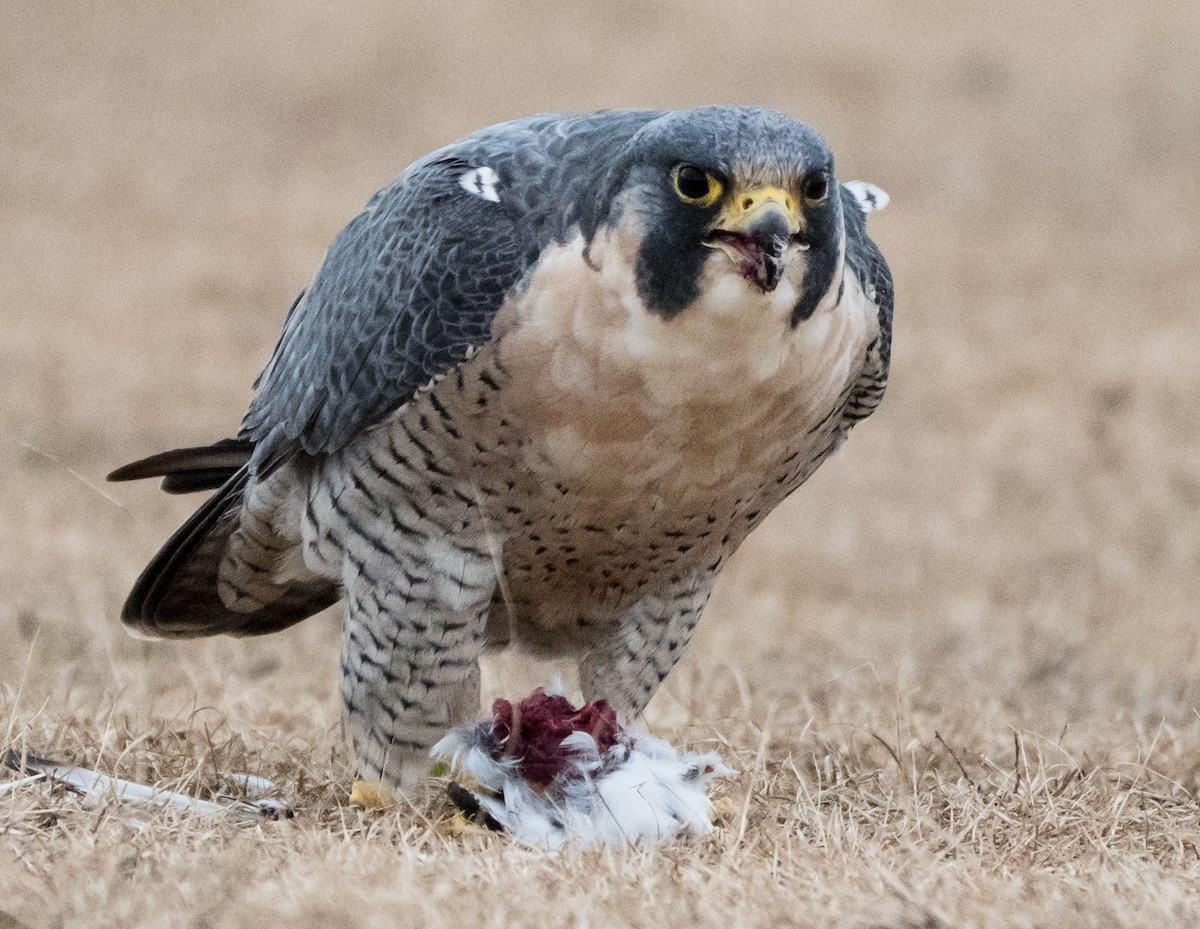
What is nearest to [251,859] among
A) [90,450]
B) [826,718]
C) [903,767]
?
[903,767]

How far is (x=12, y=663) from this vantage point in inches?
199

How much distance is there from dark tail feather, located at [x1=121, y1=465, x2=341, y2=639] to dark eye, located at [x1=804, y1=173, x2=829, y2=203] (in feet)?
5.12

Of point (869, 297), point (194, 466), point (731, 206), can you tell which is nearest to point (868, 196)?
point (869, 297)

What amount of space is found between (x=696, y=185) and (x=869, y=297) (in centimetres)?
62

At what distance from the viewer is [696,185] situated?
9.84 feet

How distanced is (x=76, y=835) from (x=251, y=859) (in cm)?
32

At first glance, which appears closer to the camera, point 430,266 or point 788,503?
point 430,266

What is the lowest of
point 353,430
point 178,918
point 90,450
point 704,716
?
point 90,450

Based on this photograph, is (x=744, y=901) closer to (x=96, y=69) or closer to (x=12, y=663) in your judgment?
(x=12, y=663)

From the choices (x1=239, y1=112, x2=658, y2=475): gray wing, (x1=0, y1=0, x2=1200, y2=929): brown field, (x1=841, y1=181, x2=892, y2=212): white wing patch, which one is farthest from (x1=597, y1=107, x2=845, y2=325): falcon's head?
(x1=0, y1=0, x2=1200, y2=929): brown field

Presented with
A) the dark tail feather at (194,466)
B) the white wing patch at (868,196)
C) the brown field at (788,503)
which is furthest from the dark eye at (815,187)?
the dark tail feather at (194,466)

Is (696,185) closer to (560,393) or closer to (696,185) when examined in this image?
(696,185)

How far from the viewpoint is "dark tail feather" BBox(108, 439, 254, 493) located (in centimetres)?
402

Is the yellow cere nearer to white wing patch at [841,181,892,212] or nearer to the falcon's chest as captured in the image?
the falcon's chest
